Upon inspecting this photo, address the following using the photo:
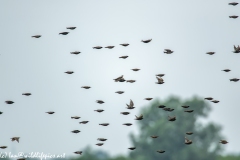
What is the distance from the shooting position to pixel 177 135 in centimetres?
13075

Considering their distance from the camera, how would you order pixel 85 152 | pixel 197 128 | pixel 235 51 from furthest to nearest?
pixel 197 128
pixel 85 152
pixel 235 51

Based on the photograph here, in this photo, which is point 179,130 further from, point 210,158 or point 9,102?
point 9,102


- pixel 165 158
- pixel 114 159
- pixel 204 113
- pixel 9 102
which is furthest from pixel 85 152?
pixel 9 102

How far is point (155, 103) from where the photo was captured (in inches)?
5408

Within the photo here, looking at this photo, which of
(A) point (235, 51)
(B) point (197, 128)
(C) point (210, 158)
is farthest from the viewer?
(B) point (197, 128)

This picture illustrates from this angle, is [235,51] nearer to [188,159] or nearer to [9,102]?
[9,102]

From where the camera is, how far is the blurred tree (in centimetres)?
12594

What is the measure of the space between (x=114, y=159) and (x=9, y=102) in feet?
214

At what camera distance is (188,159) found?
124438mm

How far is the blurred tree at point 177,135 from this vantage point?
126m

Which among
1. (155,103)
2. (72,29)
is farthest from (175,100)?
(72,29)

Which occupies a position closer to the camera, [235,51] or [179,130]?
[235,51]

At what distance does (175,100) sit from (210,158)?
52.4 ft

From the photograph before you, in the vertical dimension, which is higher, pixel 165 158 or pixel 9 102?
pixel 9 102
